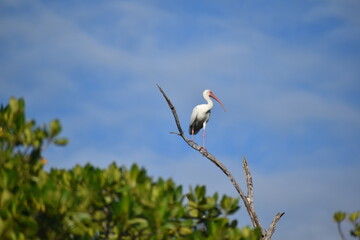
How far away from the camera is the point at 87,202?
7898 millimetres

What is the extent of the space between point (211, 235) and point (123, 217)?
52.8 inches

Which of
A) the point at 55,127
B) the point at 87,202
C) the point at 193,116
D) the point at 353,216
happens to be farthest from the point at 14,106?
the point at 193,116

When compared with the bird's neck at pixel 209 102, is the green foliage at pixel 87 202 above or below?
below

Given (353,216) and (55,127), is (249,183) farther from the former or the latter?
(55,127)

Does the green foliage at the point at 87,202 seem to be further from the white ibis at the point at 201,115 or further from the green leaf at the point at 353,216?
the white ibis at the point at 201,115

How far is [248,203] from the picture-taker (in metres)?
18.2

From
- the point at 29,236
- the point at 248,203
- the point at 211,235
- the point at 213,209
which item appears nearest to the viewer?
the point at 29,236

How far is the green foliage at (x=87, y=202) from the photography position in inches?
303

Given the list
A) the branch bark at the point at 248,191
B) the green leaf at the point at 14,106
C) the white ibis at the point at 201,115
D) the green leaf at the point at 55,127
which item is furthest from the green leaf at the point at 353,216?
the white ibis at the point at 201,115

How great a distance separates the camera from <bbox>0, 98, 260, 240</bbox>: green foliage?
25.3 ft

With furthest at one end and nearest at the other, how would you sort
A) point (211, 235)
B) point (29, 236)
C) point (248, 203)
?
point (248, 203), point (211, 235), point (29, 236)

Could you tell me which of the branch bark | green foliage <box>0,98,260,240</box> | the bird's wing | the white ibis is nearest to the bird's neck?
the white ibis

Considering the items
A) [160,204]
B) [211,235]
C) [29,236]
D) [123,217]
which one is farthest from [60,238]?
[211,235]

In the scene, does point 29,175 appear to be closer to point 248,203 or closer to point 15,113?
point 15,113
